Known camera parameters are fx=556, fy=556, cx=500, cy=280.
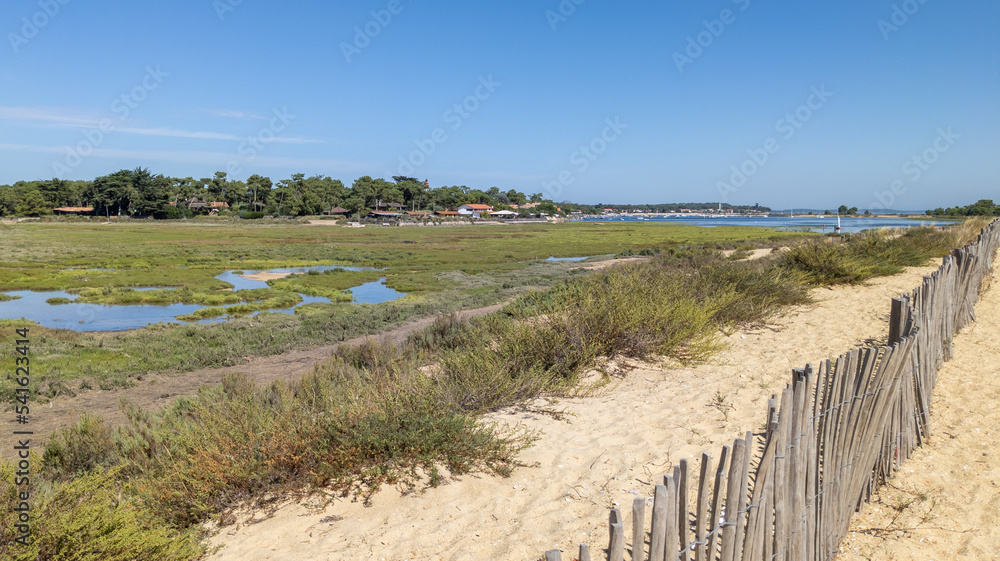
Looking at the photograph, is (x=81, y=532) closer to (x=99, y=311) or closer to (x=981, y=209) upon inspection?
(x=99, y=311)

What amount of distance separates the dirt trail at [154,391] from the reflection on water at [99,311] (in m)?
6.76

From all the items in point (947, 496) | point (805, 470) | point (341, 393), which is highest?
point (805, 470)

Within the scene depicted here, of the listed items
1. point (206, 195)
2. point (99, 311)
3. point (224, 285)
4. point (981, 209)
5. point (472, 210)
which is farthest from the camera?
point (472, 210)

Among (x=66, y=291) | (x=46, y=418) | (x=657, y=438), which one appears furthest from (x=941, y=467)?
(x=66, y=291)

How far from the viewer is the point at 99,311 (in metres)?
19.2

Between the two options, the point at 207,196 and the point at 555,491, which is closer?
the point at 555,491

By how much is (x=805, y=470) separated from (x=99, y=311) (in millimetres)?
22339

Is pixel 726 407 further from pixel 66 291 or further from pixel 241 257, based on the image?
pixel 241 257

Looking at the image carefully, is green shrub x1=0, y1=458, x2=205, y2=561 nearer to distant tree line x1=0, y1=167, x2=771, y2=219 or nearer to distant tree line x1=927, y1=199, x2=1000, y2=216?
distant tree line x1=927, y1=199, x2=1000, y2=216

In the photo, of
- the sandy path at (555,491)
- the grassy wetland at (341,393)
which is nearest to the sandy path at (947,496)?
the sandy path at (555,491)

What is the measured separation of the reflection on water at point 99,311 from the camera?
17.0 meters

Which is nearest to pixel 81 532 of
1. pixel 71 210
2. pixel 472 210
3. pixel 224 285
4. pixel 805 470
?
pixel 805 470

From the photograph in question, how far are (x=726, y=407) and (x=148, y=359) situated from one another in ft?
38.3

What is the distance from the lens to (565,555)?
3.33 m
